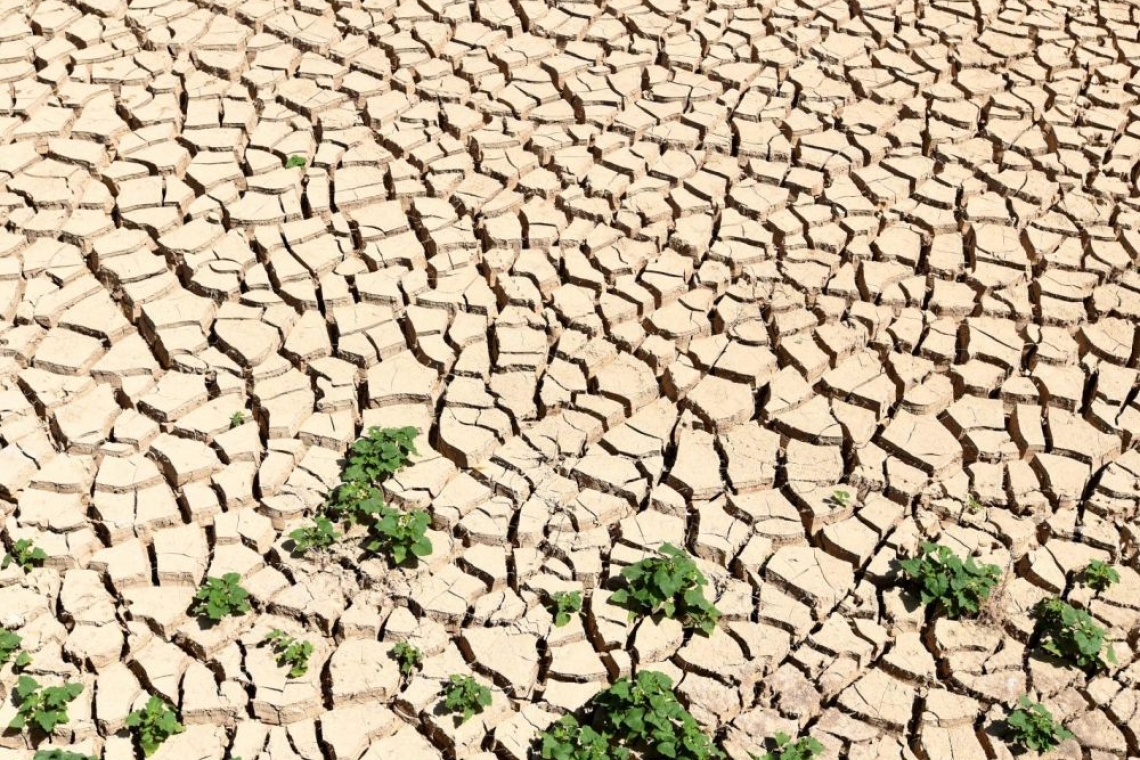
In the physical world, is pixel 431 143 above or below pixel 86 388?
above

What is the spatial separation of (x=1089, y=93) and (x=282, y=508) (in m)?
4.07

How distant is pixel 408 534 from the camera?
161 inches

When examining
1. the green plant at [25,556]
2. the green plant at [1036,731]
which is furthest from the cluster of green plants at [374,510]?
the green plant at [1036,731]

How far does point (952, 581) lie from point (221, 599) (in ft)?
7.04

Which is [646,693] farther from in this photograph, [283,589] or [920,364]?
[920,364]

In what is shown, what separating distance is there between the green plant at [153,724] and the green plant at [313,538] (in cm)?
62

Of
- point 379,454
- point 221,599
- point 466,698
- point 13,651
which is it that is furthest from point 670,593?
point 13,651

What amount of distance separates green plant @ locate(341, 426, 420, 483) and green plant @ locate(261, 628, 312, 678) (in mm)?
579

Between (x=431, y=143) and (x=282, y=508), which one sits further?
(x=431, y=143)

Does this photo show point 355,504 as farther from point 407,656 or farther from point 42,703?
point 42,703

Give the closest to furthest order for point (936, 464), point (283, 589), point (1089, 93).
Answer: point (283, 589), point (936, 464), point (1089, 93)

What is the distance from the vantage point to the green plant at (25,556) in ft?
13.3

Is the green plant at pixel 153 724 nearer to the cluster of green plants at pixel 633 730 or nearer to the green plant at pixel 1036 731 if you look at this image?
the cluster of green plants at pixel 633 730

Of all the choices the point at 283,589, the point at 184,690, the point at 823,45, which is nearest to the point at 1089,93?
the point at 823,45
